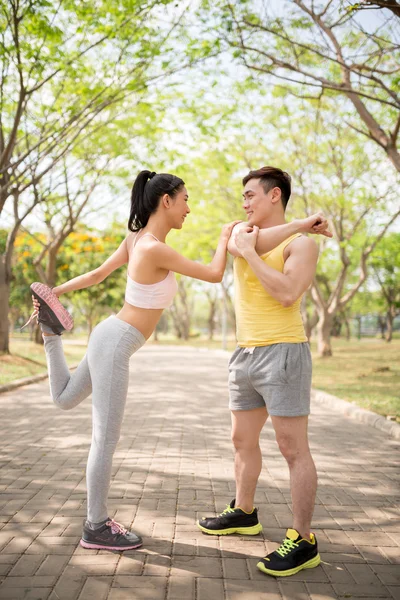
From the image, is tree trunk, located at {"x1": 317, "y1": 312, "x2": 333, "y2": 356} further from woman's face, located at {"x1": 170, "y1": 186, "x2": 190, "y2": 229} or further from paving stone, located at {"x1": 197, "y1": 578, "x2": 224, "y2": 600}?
paving stone, located at {"x1": 197, "y1": 578, "x2": 224, "y2": 600}

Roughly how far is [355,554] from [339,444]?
3.62 metres

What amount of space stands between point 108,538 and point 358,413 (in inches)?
253

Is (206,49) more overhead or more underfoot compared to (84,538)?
more overhead

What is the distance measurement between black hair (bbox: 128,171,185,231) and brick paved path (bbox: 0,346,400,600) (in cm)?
193

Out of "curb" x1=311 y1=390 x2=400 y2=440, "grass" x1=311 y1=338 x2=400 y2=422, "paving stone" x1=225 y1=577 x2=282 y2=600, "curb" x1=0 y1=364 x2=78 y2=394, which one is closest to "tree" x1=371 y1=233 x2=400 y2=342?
"grass" x1=311 y1=338 x2=400 y2=422

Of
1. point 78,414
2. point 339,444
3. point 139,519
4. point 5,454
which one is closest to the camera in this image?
point 139,519

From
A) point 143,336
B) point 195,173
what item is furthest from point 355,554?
point 195,173

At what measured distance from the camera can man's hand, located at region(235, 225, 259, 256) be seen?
326 centimetres

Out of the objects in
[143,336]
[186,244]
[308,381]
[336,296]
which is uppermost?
→ [186,244]

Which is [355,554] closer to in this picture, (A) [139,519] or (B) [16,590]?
(A) [139,519]

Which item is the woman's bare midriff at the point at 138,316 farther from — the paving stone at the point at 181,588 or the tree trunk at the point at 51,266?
the tree trunk at the point at 51,266

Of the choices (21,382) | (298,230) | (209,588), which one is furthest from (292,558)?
(21,382)

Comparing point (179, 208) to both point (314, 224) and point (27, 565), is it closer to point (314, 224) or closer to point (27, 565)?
point (314, 224)

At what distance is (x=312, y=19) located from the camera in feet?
31.7
